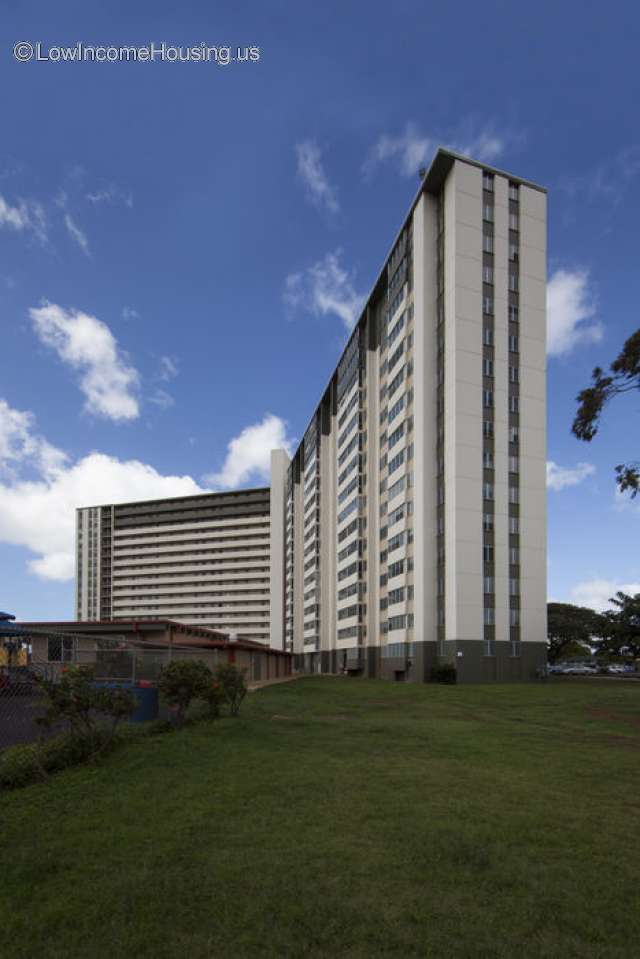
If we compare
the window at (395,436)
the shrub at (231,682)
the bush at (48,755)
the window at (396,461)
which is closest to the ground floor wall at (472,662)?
the window at (396,461)

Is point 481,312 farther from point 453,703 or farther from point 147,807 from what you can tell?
point 147,807

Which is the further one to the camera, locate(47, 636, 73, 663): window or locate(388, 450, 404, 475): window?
locate(388, 450, 404, 475): window

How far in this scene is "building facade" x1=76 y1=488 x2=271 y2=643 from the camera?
156 m

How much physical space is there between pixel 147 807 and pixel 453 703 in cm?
2671

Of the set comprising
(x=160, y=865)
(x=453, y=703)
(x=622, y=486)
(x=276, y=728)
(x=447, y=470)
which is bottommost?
(x=453, y=703)

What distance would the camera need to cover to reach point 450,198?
2537 inches

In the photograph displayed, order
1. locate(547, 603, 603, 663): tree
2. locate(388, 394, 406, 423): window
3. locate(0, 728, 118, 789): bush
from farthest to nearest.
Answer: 1. locate(547, 603, 603, 663): tree
2. locate(388, 394, 406, 423): window
3. locate(0, 728, 118, 789): bush

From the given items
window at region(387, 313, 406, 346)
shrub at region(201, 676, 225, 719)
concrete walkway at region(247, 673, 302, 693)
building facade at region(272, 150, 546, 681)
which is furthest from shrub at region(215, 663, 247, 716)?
window at region(387, 313, 406, 346)

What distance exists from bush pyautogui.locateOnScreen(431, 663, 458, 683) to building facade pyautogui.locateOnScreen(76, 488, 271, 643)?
319 feet

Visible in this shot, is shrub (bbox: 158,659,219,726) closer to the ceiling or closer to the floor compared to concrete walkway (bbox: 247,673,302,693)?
closer to the ceiling

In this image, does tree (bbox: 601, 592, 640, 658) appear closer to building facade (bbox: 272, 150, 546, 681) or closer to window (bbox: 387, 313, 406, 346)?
building facade (bbox: 272, 150, 546, 681)

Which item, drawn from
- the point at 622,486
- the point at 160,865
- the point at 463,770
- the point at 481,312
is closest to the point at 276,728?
the point at 463,770

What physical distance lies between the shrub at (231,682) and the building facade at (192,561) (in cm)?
13365

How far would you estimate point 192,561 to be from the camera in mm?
158625
